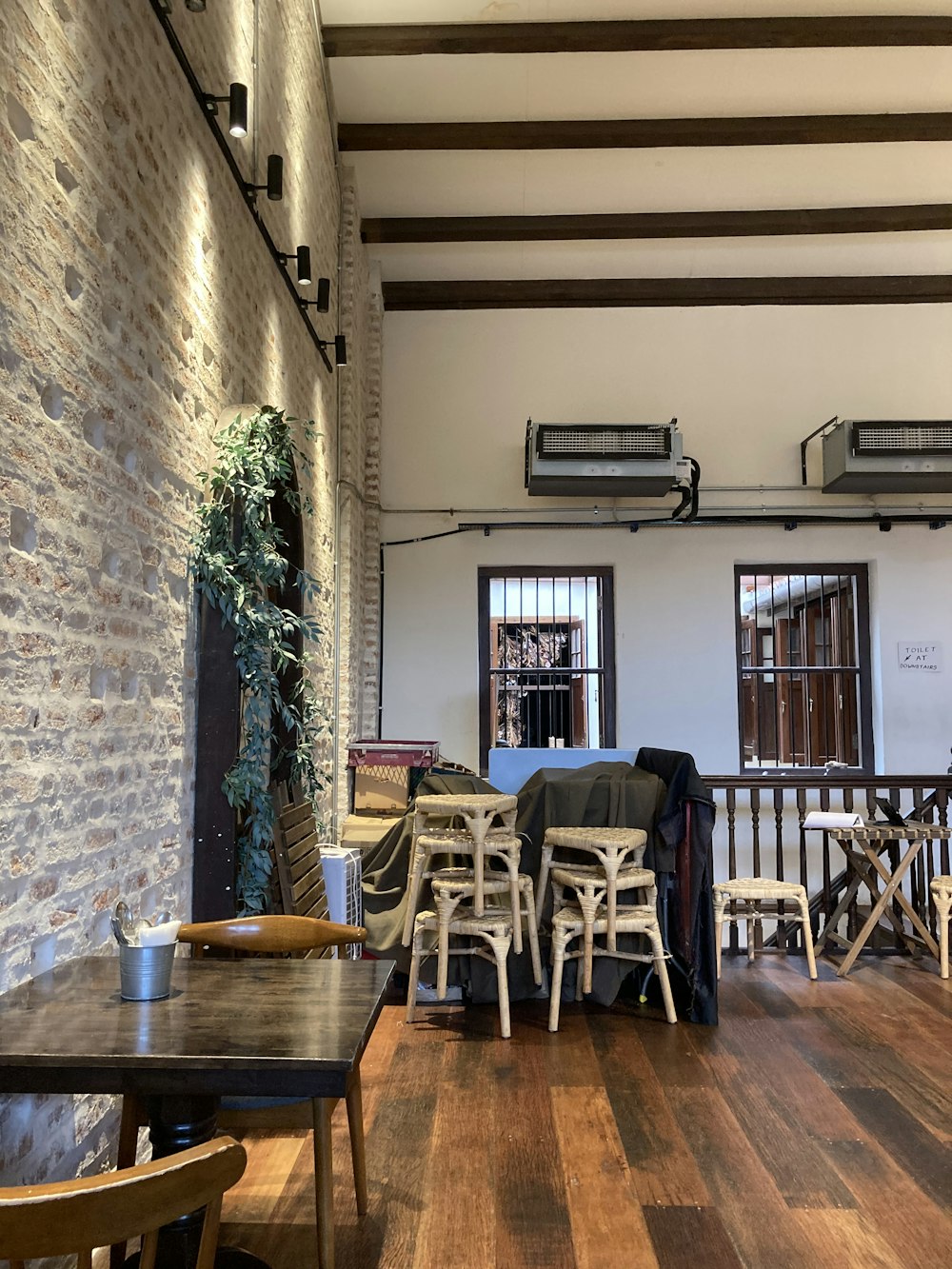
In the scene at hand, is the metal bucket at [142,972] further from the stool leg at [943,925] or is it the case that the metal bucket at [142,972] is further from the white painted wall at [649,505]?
the white painted wall at [649,505]

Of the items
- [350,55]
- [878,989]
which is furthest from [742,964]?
[350,55]

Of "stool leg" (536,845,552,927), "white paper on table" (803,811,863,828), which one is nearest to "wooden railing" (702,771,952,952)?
"white paper on table" (803,811,863,828)

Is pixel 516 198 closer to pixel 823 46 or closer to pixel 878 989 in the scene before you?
pixel 823 46

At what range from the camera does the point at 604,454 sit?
7.36m

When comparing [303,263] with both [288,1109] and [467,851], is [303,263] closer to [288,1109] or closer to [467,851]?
[467,851]

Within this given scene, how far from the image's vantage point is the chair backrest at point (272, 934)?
2598 mm

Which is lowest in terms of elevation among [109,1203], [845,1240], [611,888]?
[845,1240]

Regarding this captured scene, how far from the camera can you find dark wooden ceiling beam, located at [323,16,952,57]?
5516 mm

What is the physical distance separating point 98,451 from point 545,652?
5.82 metres

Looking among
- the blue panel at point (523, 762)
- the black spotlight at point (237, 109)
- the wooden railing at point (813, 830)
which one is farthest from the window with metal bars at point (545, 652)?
the black spotlight at point (237, 109)

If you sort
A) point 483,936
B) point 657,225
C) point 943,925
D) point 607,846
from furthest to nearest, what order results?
1. point 657,225
2. point 943,925
3. point 483,936
4. point 607,846

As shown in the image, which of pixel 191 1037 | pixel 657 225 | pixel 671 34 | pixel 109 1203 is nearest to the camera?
pixel 109 1203

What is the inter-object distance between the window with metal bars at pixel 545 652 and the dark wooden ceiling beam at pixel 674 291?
227 cm

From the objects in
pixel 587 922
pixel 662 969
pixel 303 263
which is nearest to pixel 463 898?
pixel 587 922
